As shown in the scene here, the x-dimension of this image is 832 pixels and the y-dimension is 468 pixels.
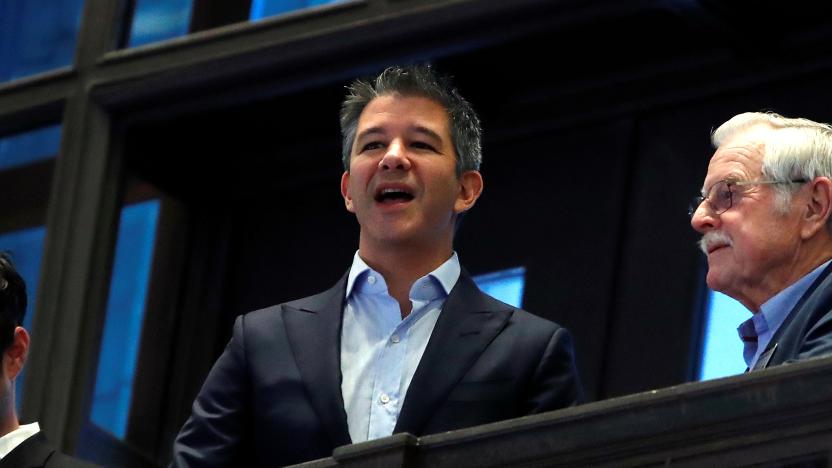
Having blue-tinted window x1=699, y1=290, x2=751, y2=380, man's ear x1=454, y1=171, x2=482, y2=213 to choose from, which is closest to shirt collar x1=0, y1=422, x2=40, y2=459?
man's ear x1=454, y1=171, x2=482, y2=213

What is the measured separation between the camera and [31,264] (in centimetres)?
882

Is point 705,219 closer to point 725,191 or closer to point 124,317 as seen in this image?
point 725,191

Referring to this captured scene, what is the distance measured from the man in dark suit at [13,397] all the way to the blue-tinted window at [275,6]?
3153mm

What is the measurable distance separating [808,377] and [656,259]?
12.8 feet

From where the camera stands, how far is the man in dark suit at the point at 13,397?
498 centimetres

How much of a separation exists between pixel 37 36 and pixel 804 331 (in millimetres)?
5153

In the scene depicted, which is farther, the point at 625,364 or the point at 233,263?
the point at 233,263

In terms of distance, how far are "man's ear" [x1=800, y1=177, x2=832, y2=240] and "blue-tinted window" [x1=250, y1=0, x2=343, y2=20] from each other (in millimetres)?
3543

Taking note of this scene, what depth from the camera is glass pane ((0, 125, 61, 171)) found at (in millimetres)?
8859

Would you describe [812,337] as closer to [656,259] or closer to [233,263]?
[656,259]

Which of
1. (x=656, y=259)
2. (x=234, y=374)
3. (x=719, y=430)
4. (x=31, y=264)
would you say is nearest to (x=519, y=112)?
(x=656, y=259)

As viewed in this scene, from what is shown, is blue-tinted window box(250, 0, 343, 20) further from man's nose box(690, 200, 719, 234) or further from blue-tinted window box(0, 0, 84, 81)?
man's nose box(690, 200, 719, 234)

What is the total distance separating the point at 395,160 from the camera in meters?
5.27

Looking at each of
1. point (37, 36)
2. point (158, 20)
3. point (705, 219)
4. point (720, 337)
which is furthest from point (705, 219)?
point (37, 36)
